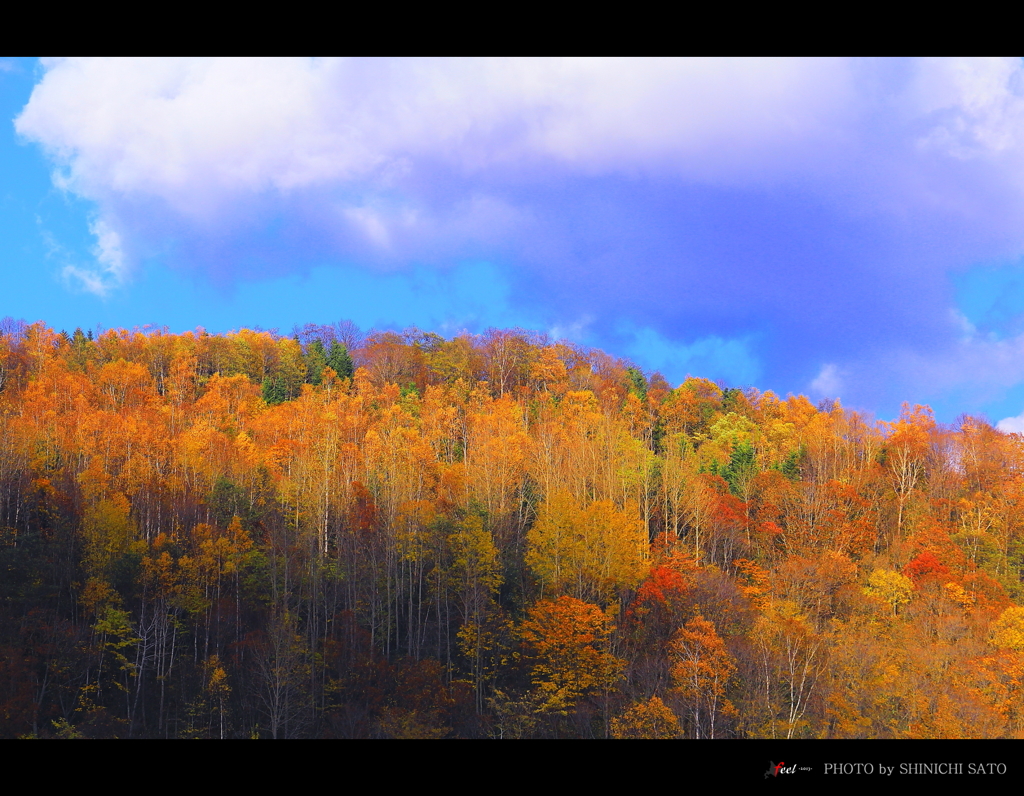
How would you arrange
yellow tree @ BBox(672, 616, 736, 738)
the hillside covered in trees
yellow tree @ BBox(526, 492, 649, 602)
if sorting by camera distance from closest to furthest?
yellow tree @ BBox(672, 616, 736, 738)
the hillside covered in trees
yellow tree @ BBox(526, 492, 649, 602)

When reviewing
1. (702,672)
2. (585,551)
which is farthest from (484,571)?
(702,672)

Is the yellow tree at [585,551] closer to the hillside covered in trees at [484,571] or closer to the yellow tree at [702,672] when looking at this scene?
the hillside covered in trees at [484,571]

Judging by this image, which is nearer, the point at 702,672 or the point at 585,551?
the point at 702,672

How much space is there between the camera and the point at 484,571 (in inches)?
1415

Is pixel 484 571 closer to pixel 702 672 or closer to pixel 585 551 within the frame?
pixel 585 551

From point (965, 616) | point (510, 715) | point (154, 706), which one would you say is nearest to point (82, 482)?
point (154, 706)

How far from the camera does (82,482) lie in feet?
119

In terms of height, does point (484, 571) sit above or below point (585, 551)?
below

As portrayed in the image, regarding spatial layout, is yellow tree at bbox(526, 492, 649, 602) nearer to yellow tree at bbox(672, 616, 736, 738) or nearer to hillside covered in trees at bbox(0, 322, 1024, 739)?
hillside covered in trees at bbox(0, 322, 1024, 739)

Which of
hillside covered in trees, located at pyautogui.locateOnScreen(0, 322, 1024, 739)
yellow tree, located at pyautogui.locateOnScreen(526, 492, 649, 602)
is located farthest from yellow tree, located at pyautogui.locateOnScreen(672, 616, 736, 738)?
yellow tree, located at pyautogui.locateOnScreen(526, 492, 649, 602)

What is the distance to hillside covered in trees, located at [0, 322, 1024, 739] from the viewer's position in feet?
A: 94.6

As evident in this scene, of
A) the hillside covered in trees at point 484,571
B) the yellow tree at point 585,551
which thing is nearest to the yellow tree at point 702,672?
the hillside covered in trees at point 484,571

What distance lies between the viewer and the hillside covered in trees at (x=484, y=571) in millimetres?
28828

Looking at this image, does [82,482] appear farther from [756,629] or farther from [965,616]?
[965,616]
